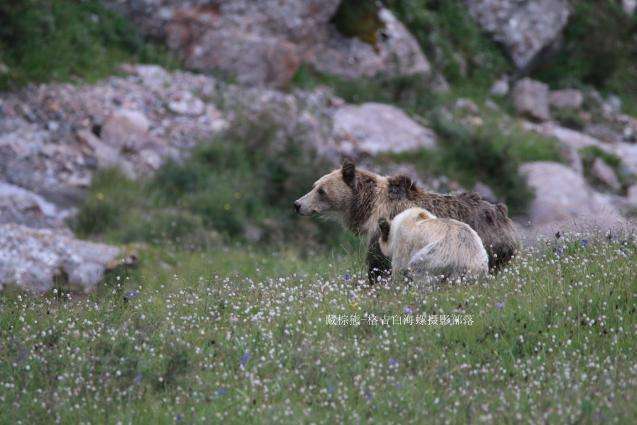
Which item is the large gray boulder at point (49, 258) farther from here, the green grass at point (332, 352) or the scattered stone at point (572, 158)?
the scattered stone at point (572, 158)

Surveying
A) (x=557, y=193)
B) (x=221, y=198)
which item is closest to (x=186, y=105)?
(x=221, y=198)

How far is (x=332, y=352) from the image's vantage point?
7.38m

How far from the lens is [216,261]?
52.9ft

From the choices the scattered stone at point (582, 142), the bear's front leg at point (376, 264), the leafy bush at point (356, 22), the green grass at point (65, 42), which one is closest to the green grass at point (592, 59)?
the scattered stone at point (582, 142)

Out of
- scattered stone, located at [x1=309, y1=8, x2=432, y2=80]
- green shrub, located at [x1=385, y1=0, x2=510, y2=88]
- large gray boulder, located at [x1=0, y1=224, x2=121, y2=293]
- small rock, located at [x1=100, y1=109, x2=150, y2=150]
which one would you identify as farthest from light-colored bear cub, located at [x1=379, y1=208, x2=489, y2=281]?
green shrub, located at [x1=385, y1=0, x2=510, y2=88]

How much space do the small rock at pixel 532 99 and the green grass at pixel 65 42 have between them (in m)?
9.41

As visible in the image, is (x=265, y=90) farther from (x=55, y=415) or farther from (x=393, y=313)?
(x=55, y=415)

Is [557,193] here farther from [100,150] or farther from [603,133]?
[100,150]

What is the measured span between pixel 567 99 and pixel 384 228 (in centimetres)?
1805

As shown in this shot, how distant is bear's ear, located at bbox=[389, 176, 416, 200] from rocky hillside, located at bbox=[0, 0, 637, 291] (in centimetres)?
586

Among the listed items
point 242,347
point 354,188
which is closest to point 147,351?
point 242,347

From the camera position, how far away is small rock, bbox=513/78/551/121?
25.3 meters

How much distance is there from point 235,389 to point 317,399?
1.93ft

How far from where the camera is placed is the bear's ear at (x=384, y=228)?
9555 millimetres
